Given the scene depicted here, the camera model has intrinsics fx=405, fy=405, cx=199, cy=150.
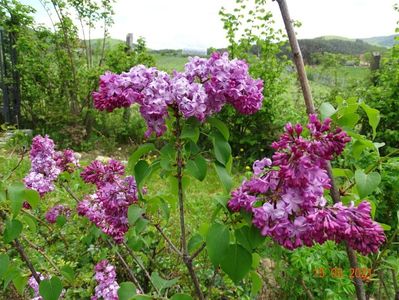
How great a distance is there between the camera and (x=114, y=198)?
1187mm

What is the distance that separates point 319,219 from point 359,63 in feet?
25.3

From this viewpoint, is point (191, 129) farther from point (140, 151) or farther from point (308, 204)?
point (308, 204)

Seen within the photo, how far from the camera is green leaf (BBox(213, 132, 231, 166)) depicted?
951mm

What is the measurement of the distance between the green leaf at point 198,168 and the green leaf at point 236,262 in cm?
18

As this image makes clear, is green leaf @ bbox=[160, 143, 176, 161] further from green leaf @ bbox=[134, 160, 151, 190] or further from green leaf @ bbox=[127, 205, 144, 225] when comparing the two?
green leaf @ bbox=[127, 205, 144, 225]

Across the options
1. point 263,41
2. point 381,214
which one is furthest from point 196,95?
point 263,41

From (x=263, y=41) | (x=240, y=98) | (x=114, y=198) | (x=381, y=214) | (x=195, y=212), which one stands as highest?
(x=263, y=41)

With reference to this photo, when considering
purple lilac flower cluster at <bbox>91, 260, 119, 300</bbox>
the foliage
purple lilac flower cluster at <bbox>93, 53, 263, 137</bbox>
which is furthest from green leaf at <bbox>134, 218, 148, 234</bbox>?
the foliage

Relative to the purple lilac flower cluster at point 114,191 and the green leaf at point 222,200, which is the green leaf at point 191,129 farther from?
the purple lilac flower cluster at point 114,191

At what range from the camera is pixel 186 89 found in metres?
0.91

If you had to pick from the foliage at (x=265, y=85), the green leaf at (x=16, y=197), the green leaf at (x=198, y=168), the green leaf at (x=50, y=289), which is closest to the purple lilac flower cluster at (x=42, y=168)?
the green leaf at (x=50, y=289)

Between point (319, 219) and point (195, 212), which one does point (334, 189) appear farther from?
point (195, 212)

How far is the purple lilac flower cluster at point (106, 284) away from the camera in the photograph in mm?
1669

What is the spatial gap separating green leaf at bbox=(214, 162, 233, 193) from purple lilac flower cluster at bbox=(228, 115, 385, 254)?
149 mm
